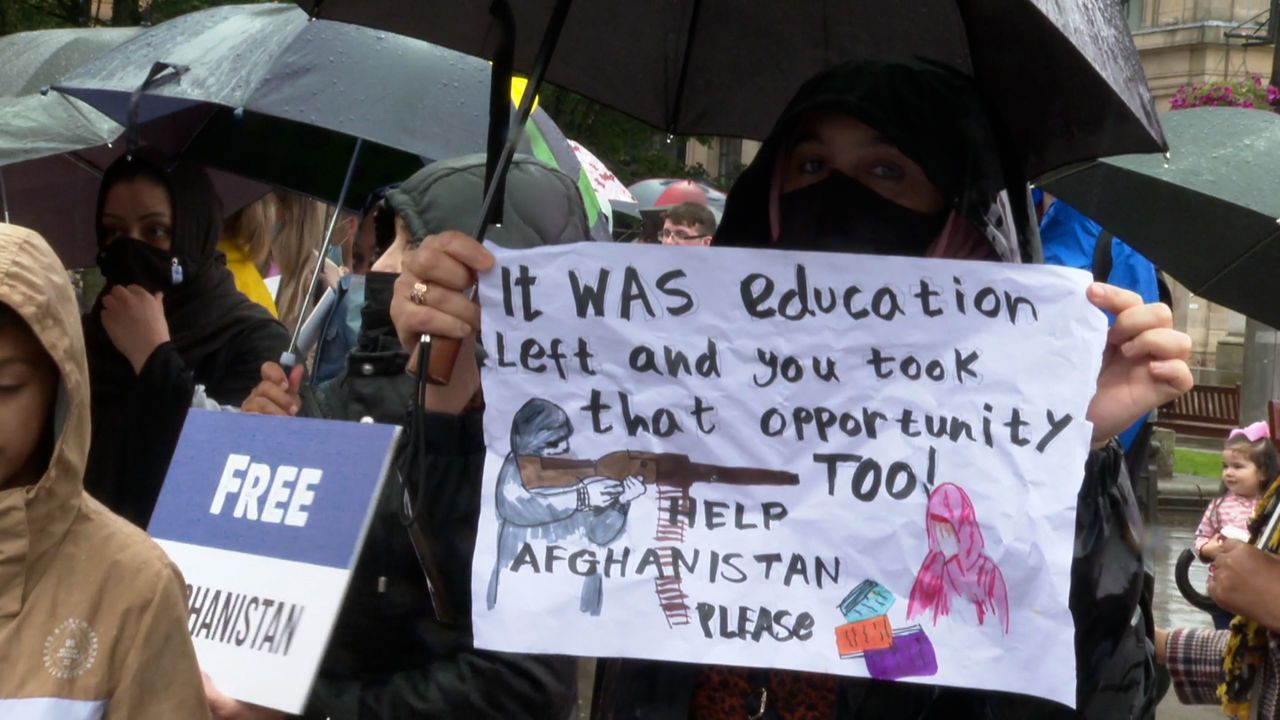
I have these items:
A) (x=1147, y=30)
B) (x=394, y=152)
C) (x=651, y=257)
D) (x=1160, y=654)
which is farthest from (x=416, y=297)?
(x=1147, y=30)

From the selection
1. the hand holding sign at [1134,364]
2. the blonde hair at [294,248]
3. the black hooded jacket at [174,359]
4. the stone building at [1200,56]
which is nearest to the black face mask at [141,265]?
the black hooded jacket at [174,359]

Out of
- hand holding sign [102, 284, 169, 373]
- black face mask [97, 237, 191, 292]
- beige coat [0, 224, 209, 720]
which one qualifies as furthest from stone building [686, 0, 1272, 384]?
beige coat [0, 224, 209, 720]

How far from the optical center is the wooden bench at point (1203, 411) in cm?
2078

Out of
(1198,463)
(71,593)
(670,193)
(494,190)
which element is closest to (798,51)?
(494,190)

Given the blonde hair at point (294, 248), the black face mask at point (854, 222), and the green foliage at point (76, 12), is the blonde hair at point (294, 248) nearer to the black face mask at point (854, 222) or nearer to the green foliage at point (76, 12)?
the black face mask at point (854, 222)

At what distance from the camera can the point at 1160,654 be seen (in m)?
4.20

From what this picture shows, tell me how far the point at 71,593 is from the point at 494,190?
80 centimetres

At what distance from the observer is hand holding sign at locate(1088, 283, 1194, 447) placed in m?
2.09

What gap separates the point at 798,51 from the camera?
2854 mm

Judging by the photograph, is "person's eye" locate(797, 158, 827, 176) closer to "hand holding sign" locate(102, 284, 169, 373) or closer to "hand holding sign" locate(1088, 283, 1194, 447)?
"hand holding sign" locate(1088, 283, 1194, 447)

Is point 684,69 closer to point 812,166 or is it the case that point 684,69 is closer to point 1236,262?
point 812,166

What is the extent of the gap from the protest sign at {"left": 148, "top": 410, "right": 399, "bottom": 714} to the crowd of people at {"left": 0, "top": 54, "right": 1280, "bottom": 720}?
0.25 feet

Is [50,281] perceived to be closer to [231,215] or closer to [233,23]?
[233,23]

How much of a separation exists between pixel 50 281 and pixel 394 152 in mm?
3025
